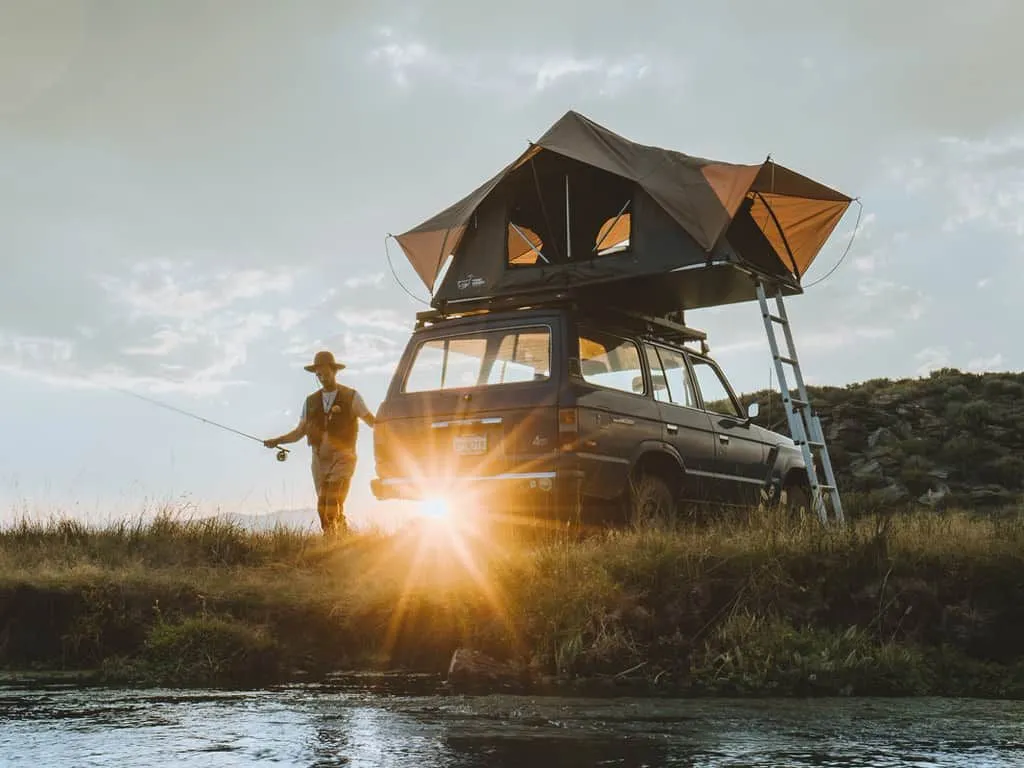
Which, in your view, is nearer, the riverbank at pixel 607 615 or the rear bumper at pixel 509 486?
the riverbank at pixel 607 615

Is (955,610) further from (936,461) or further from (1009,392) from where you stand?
(1009,392)

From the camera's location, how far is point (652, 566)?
7.85 m

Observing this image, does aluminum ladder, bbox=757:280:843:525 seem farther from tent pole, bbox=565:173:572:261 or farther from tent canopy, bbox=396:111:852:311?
tent pole, bbox=565:173:572:261

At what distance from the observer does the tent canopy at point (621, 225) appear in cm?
1037

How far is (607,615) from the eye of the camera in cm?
742

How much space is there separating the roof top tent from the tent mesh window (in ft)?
0.04

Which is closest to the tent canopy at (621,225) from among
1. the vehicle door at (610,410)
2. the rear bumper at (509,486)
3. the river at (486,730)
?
the vehicle door at (610,410)

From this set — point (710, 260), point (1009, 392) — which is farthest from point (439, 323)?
point (1009, 392)

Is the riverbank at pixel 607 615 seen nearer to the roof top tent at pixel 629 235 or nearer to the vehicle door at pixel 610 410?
the vehicle door at pixel 610 410

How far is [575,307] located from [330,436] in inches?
125

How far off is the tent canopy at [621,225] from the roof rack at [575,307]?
0.15 m

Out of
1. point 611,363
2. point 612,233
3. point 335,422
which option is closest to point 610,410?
point 611,363

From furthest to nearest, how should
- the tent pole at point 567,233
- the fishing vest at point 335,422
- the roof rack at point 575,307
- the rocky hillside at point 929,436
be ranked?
the rocky hillside at point 929,436 < the fishing vest at point 335,422 < the tent pole at point 567,233 < the roof rack at point 575,307

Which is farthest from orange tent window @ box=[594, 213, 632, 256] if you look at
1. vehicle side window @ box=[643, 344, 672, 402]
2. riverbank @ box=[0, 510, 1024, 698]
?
riverbank @ box=[0, 510, 1024, 698]
